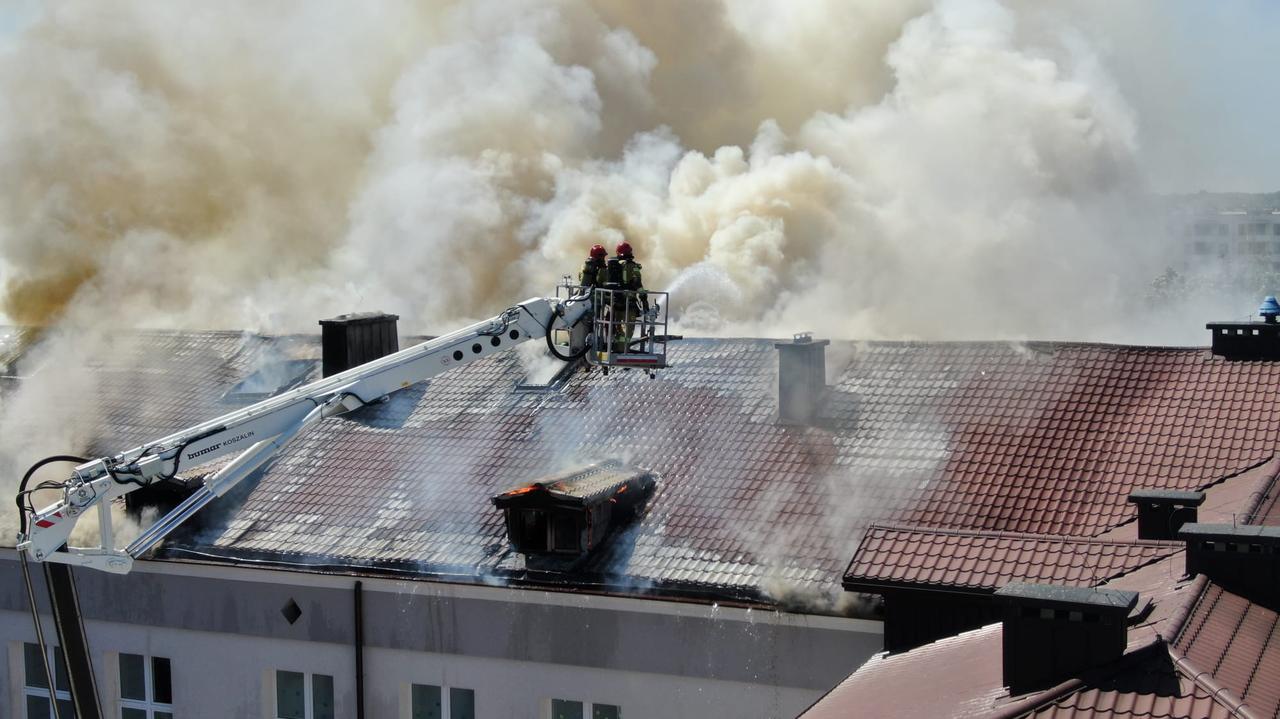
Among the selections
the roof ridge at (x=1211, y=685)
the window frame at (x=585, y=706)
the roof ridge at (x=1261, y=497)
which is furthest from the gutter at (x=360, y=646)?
the roof ridge at (x=1211, y=685)

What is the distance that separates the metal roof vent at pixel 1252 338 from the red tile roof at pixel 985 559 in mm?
5452

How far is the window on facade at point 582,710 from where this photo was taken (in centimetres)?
1609

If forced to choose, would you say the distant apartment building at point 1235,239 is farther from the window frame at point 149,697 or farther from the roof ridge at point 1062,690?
the roof ridge at point 1062,690

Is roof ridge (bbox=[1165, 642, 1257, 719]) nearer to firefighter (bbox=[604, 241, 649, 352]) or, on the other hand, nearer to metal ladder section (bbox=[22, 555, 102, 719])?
firefighter (bbox=[604, 241, 649, 352])

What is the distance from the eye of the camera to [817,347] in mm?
18484

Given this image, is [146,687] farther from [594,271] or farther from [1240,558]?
[1240,558]

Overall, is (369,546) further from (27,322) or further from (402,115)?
(402,115)

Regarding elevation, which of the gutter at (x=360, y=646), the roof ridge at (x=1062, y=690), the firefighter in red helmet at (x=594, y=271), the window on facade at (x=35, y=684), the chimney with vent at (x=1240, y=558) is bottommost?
the window on facade at (x=35, y=684)

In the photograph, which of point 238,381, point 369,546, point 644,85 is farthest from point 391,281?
point 369,546

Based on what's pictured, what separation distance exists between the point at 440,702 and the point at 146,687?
4001 millimetres

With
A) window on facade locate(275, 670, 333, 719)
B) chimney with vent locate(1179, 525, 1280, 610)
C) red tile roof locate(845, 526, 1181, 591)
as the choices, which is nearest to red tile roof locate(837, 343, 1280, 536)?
red tile roof locate(845, 526, 1181, 591)

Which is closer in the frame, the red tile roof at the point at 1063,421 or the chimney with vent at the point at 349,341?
the red tile roof at the point at 1063,421

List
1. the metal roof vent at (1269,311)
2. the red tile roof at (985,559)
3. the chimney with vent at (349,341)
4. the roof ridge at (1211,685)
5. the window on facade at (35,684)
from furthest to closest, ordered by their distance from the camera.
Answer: the chimney with vent at (349,341) < the window on facade at (35,684) < the metal roof vent at (1269,311) < the red tile roof at (985,559) < the roof ridge at (1211,685)

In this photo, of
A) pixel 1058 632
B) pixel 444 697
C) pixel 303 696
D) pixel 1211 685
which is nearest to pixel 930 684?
pixel 1058 632
